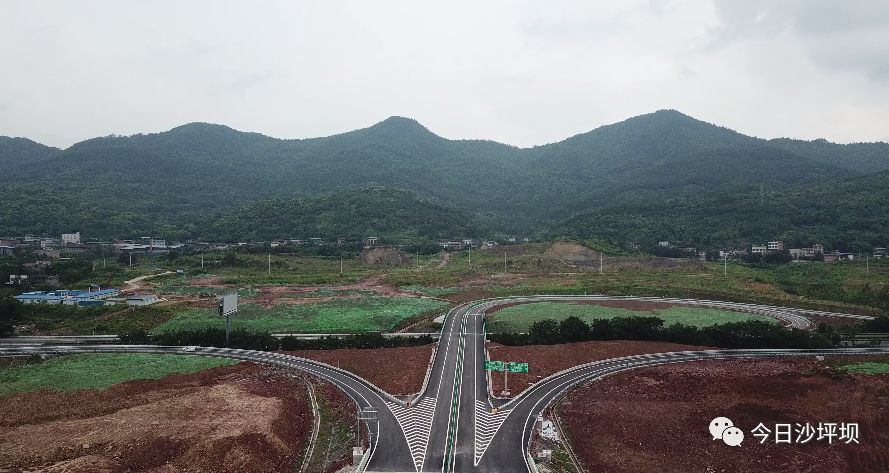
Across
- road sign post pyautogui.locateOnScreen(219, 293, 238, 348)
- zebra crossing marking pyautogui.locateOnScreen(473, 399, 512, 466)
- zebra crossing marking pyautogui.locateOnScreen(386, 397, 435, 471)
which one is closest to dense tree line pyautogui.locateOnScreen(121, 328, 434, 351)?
road sign post pyautogui.locateOnScreen(219, 293, 238, 348)

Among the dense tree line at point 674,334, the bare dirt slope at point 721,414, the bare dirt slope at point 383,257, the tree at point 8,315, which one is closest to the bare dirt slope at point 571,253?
the bare dirt slope at point 383,257

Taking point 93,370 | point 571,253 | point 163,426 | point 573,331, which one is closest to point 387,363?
point 163,426

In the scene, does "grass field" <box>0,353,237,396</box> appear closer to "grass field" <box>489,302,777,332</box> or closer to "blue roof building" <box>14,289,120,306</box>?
"blue roof building" <box>14,289,120,306</box>

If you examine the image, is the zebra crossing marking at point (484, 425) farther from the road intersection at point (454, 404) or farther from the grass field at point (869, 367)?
the grass field at point (869, 367)

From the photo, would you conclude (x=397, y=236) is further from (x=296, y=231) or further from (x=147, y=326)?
(x=147, y=326)

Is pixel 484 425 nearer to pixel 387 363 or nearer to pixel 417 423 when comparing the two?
pixel 417 423
